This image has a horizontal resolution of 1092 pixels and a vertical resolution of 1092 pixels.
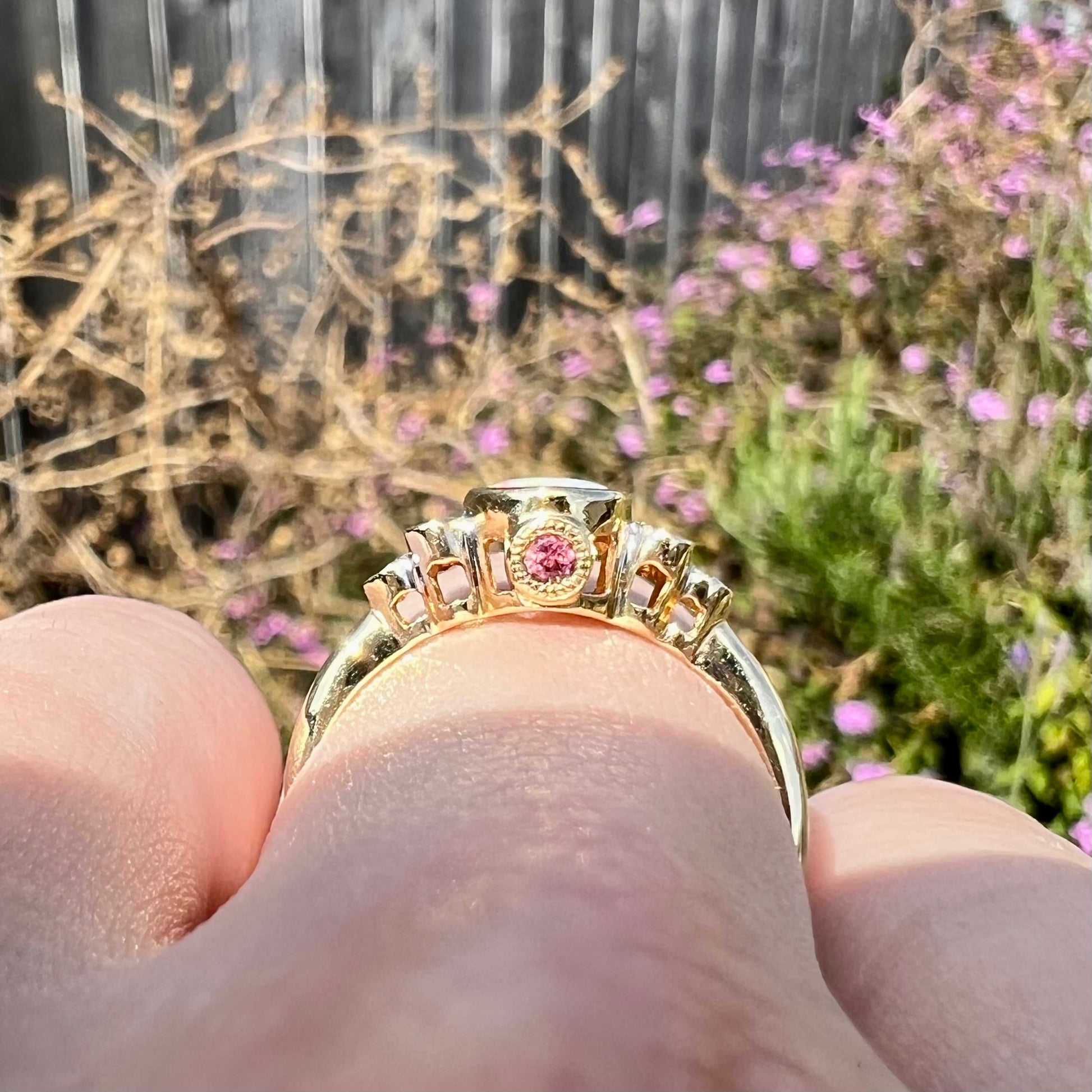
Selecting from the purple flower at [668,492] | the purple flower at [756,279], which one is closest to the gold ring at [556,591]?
the purple flower at [668,492]

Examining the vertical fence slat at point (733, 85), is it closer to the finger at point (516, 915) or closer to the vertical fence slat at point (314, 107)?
the vertical fence slat at point (314, 107)

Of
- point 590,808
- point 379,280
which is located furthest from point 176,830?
point 379,280

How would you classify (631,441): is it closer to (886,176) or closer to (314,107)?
(886,176)

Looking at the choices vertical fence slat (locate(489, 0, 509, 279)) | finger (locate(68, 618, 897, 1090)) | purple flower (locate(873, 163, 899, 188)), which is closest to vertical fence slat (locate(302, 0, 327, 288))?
vertical fence slat (locate(489, 0, 509, 279))

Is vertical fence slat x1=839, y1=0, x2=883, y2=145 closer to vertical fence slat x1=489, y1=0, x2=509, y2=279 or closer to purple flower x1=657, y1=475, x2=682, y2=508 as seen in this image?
vertical fence slat x1=489, y1=0, x2=509, y2=279

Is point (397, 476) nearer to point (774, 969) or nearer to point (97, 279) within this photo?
point (97, 279)
